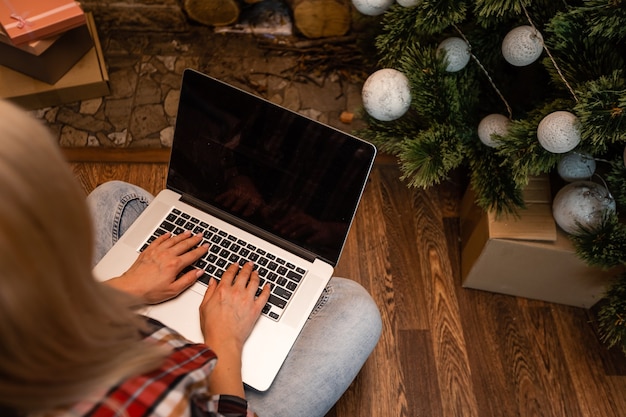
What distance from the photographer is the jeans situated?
806mm

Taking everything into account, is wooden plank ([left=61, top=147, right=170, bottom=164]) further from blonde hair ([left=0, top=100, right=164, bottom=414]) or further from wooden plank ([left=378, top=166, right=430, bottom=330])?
blonde hair ([left=0, top=100, right=164, bottom=414])

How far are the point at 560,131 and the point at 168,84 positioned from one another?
3.53 ft

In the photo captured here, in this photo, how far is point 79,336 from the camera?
0.46 m

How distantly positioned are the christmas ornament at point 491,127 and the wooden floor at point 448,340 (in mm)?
413

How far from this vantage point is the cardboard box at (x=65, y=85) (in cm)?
140

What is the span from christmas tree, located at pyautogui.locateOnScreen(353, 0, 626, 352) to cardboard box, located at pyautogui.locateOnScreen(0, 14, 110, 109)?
80 cm

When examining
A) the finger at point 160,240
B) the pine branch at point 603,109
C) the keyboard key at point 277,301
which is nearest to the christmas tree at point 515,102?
the pine branch at point 603,109

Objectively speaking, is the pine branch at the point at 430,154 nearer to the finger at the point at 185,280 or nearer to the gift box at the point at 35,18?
the finger at the point at 185,280

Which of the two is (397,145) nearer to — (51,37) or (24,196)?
(24,196)

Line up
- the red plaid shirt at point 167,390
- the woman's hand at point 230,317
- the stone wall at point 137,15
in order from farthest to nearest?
the stone wall at point 137,15 → the woman's hand at point 230,317 → the red plaid shirt at point 167,390

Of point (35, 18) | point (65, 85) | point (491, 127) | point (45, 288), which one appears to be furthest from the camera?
point (65, 85)

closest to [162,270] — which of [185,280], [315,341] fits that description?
[185,280]

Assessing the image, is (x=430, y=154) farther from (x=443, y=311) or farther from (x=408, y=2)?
(x=443, y=311)

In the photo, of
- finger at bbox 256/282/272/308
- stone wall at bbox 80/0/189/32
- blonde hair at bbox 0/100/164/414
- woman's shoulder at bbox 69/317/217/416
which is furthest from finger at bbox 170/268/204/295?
stone wall at bbox 80/0/189/32
